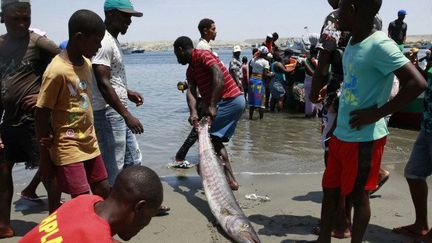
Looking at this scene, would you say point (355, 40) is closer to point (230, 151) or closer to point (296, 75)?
point (230, 151)

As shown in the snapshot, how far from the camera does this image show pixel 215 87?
17.7ft

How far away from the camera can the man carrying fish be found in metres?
5.44

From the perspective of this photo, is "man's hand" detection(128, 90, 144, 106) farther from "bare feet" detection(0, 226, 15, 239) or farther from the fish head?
"bare feet" detection(0, 226, 15, 239)

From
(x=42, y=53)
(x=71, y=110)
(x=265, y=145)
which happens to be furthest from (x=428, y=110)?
(x=265, y=145)

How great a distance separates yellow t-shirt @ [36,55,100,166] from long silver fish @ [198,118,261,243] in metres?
1.42

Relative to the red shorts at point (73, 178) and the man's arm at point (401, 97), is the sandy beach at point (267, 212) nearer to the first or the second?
the red shorts at point (73, 178)

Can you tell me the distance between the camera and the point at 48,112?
3.50 metres

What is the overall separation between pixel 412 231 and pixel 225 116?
2506mm

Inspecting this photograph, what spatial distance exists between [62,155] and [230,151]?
5206mm

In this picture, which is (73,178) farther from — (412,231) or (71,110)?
(412,231)

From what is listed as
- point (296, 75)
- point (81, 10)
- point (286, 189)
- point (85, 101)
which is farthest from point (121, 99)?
point (296, 75)

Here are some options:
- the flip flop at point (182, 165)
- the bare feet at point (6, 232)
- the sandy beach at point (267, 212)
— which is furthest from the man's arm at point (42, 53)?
the flip flop at point (182, 165)

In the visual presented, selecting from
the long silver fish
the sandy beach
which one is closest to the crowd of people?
the sandy beach

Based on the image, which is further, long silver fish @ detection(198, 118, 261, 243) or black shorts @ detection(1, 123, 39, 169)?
black shorts @ detection(1, 123, 39, 169)
